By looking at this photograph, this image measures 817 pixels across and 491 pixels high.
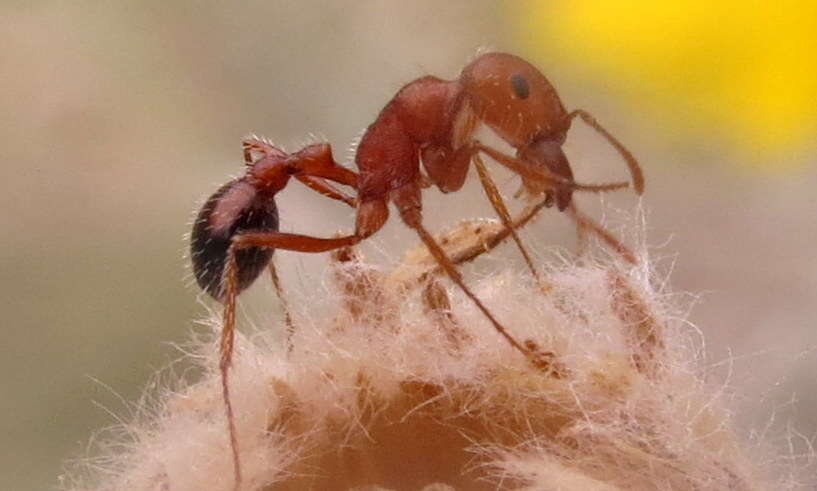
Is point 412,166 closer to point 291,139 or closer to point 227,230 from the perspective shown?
point 227,230

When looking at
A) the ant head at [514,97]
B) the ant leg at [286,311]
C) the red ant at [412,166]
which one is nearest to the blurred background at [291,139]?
the red ant at [412,166]

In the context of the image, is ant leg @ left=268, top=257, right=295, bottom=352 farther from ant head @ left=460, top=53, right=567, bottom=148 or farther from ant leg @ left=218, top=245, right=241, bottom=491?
ant head @ left=460, top=53, right=567, bottom=148

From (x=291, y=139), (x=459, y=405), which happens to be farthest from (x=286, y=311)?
(x=291, y=139)

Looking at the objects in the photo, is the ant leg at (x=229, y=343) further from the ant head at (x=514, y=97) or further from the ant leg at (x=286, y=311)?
the ant head at (x=514, y=97)

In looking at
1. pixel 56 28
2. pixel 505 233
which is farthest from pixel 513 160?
pixel 56 28

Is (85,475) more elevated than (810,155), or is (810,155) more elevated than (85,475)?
(810,155)

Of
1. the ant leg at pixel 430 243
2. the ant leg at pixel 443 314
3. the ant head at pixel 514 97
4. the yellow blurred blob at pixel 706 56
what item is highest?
the yellow blurred blob at pixel 706 56

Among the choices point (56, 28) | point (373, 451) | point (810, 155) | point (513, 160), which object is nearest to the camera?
point (373, 451)

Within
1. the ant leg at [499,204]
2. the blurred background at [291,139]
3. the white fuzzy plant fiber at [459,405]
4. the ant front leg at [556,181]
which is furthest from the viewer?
the blurred background at [291,139]

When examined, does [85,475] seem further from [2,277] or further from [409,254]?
[2,277]
